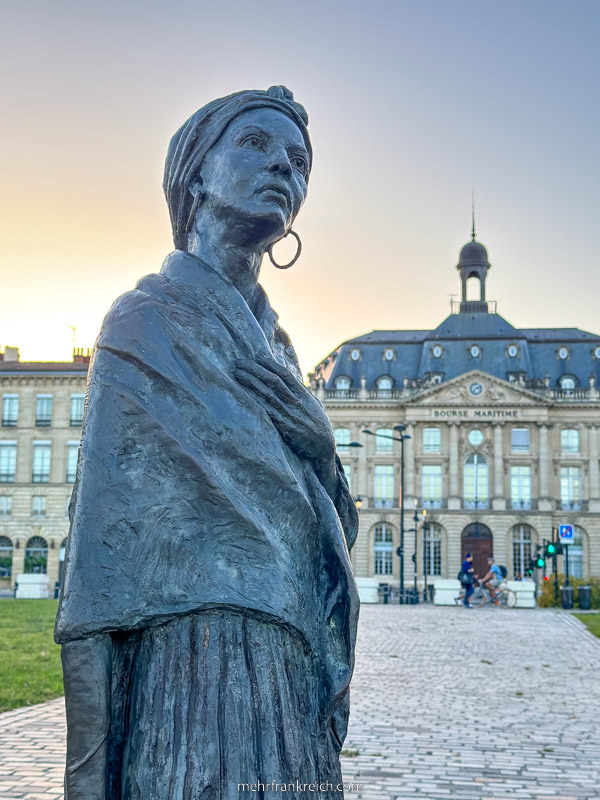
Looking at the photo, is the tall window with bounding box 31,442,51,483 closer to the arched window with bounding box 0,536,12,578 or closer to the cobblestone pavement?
the arched window with bounding box 0,536,12,578

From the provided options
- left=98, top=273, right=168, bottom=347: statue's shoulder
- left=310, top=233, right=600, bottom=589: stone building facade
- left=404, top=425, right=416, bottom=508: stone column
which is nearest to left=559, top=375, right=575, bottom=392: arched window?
left=310, top=233, right=600, bottom=589: stone building facade

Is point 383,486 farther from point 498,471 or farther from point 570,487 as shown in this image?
point 570,487

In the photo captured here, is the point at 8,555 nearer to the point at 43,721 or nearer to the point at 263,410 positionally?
the point at 43,721

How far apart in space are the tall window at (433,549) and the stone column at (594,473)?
10031 mm

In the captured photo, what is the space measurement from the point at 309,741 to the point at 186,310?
932 mm

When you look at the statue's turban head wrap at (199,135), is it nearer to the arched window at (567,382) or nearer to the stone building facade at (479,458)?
the stone building facade at (479,458)

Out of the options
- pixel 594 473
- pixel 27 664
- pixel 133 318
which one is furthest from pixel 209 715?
pixel 594 473

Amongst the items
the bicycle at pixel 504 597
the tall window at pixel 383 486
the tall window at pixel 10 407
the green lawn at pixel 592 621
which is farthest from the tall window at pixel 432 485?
the green lawn at pixel 592 621

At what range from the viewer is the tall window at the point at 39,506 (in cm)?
5525

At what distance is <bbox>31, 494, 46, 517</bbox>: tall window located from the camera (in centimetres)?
5525

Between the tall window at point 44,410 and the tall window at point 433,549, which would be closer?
the tall window at point 44,410

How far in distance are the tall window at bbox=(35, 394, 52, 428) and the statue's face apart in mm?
53577

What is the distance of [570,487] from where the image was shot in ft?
210

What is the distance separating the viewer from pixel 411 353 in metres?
69.4
